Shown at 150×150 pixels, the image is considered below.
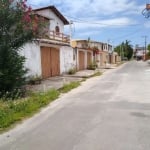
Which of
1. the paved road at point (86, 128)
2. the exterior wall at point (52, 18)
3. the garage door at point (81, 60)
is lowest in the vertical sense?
the paved road at point (86, 128)

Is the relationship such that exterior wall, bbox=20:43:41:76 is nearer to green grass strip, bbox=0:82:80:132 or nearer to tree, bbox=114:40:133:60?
green grass strip, bbox=0:82:80:132

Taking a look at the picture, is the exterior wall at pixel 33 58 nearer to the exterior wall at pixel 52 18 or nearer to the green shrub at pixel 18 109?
the green shrub at pixel 18 109

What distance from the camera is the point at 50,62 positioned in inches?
953

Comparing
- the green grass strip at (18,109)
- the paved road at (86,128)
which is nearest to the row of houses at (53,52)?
the green grass strip at (18,109)

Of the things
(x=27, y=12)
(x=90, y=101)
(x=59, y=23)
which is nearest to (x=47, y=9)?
(x=59, y=23)

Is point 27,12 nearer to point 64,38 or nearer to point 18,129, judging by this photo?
point 18,129

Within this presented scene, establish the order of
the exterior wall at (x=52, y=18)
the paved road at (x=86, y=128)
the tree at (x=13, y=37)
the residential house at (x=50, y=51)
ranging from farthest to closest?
the exterior wall at (x=52, y=18) → the residential house at (x=50, y=51) → the tree at (x=13, y=37) → the paved road at (x=86, y=128)

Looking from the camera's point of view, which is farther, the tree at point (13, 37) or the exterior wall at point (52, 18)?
the exterior wall at point (52, 18)

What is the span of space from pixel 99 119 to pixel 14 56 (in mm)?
5902

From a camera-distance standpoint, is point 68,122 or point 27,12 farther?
point 27,12

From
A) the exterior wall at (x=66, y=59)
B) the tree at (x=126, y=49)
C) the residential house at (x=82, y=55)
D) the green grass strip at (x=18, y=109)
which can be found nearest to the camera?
the green grass strip at (x=18, y=109)

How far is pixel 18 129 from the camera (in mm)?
7367

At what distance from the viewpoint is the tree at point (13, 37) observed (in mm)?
12008

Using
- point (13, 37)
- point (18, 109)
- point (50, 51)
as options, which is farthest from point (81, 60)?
point (18, 109)
